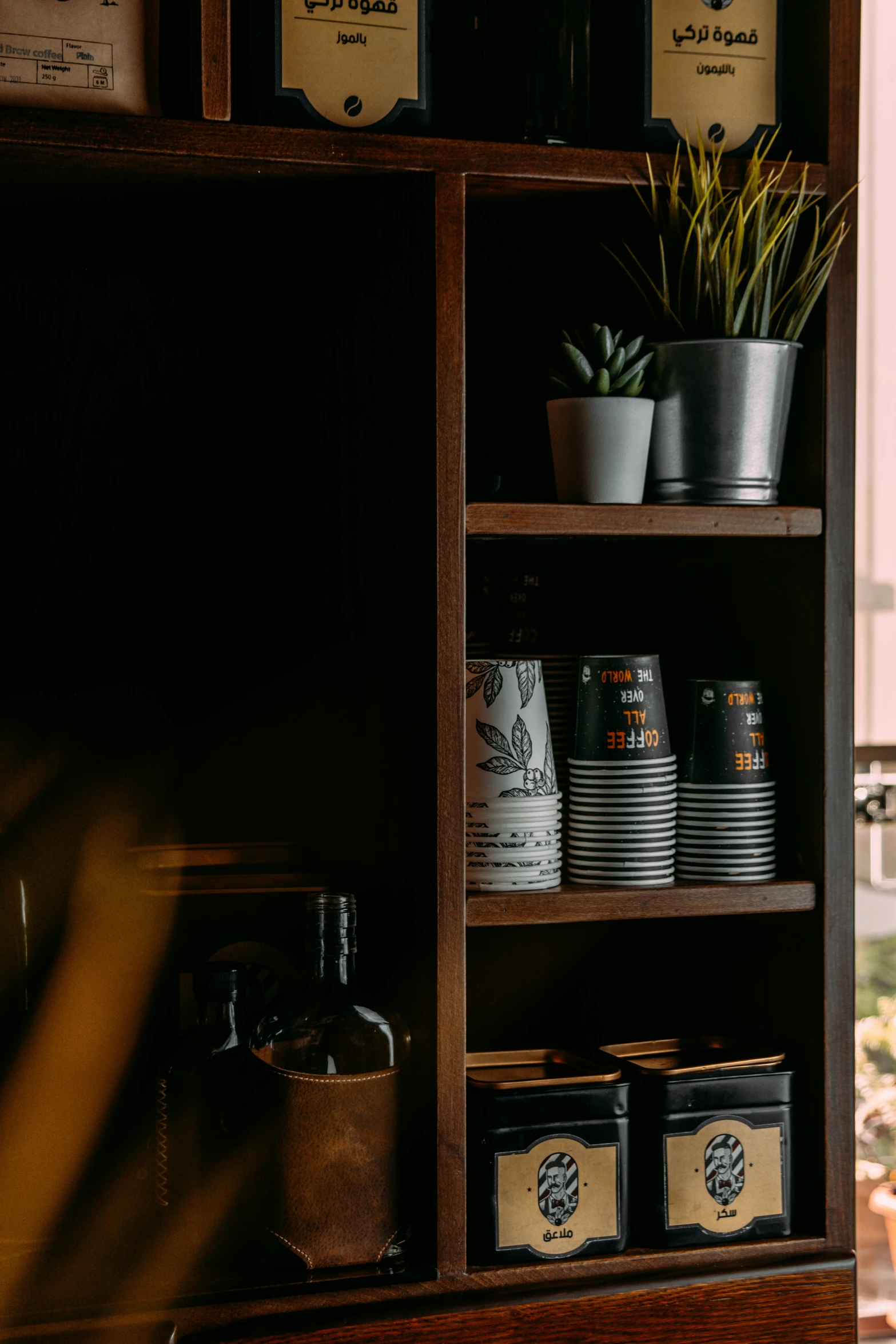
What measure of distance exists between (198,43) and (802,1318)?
133 centimetres

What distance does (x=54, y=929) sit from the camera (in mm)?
1389

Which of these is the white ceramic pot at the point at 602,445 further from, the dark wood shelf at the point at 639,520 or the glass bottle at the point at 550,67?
the glass bottle at the point at 550,67

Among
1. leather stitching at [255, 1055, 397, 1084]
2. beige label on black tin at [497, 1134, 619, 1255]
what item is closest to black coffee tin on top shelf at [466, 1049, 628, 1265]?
beige label on black tin at [497, 1134, 619, 1255]

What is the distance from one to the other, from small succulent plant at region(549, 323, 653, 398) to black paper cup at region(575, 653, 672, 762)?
27cm

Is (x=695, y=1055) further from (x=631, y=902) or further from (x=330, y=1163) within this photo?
(x=330, y=1163)

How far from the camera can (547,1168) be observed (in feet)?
3.83

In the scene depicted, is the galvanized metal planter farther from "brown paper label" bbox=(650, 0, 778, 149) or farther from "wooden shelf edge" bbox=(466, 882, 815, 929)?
"wooden shelf edge" bbox=(466, 882, 815, 929)

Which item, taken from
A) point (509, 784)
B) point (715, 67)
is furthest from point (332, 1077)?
point (715, 67)

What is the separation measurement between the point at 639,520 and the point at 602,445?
0.08 metres

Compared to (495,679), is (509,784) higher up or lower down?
lower down

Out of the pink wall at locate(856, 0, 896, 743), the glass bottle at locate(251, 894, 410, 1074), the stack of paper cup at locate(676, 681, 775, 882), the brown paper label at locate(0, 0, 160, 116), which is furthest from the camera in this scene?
the pink wall at locate(856, 0, 896, 743)

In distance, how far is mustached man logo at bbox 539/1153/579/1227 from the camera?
3.82 feet

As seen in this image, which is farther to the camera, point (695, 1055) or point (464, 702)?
point (695, 1055)

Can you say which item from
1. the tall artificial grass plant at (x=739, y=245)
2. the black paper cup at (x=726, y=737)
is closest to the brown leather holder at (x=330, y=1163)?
the black paper cup at (x=726, y=737)
